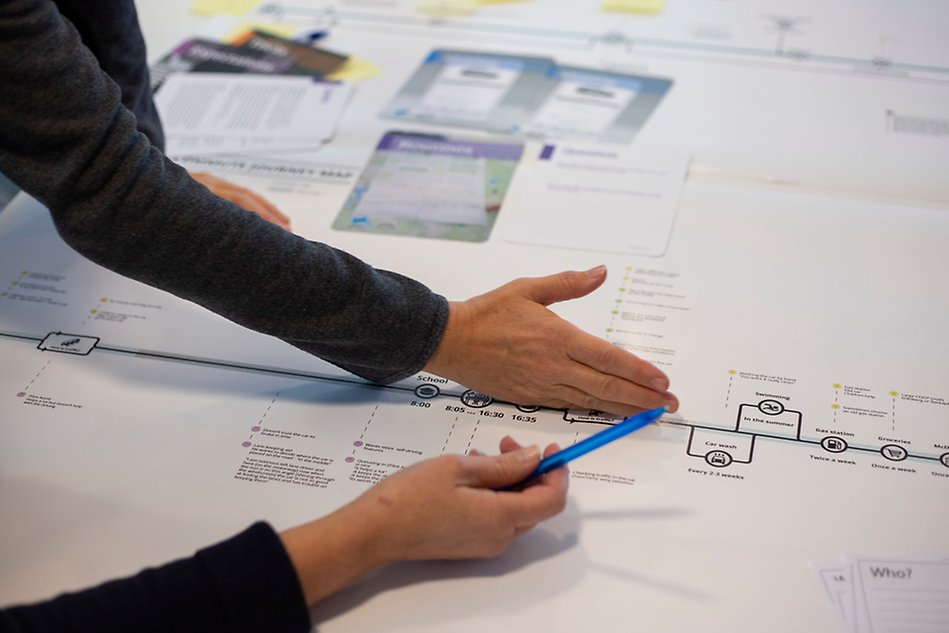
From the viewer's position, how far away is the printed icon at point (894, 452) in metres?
0.88

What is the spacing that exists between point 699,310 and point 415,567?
0.41m

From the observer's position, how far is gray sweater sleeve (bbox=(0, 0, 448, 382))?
82 cm

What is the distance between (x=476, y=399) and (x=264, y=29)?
86 centimetres

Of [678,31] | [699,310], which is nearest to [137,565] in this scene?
[699,310]

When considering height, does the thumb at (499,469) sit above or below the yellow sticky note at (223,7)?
above

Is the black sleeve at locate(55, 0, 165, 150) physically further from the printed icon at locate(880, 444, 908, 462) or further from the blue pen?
the printed icon at locate(880, 444, 908, 462)

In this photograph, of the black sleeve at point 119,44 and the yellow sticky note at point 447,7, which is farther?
the yellow sticky note at point 447,7

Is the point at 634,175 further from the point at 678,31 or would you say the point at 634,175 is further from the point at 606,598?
the point at 606,598

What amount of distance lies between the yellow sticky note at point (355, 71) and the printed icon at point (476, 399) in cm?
66

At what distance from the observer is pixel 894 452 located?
34.7 inches

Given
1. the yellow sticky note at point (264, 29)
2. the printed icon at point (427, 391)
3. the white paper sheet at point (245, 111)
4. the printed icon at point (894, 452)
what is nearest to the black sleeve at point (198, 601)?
the printed icon at point (427, 391)

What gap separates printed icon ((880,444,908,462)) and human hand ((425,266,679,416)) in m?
0.18

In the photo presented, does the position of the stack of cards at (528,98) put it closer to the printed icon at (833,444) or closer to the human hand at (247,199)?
the human hand at (247,199)

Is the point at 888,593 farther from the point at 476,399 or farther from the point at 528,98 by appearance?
the point at 528,98
